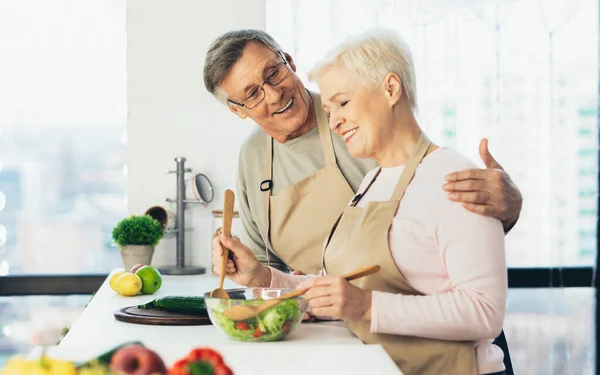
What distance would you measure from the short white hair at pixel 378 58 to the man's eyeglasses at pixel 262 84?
1.79ft

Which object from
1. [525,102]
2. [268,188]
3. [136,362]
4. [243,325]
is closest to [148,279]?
[268,188]

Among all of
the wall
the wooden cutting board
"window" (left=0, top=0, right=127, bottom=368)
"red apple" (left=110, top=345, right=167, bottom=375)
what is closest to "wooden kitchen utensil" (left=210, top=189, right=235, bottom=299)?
the wooden cutting board

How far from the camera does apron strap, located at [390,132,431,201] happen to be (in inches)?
60.1

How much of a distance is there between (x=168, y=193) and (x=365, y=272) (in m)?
2.04

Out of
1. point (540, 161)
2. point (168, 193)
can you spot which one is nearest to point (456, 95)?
point (540, 161)

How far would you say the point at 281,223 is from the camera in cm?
225

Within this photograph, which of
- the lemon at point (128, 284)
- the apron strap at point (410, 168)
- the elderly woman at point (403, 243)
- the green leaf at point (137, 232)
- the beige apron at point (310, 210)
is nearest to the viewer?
the elderly woman at point (403, 243)

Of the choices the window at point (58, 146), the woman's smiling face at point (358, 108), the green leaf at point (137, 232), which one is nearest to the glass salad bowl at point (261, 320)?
the woman's smiling face at point (358, 108)

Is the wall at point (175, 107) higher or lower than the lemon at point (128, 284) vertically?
higher

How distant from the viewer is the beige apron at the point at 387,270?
4.72 feet

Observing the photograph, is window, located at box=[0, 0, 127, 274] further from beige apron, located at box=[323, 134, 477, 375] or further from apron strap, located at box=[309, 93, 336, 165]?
beige apron, located at box=[323, 134, 477, 375]

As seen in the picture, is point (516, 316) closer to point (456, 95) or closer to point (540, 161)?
point (540, 161)

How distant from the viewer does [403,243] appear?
1.48 meters

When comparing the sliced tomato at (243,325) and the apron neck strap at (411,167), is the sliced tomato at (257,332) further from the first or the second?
the apron neck strap at (411,167)
